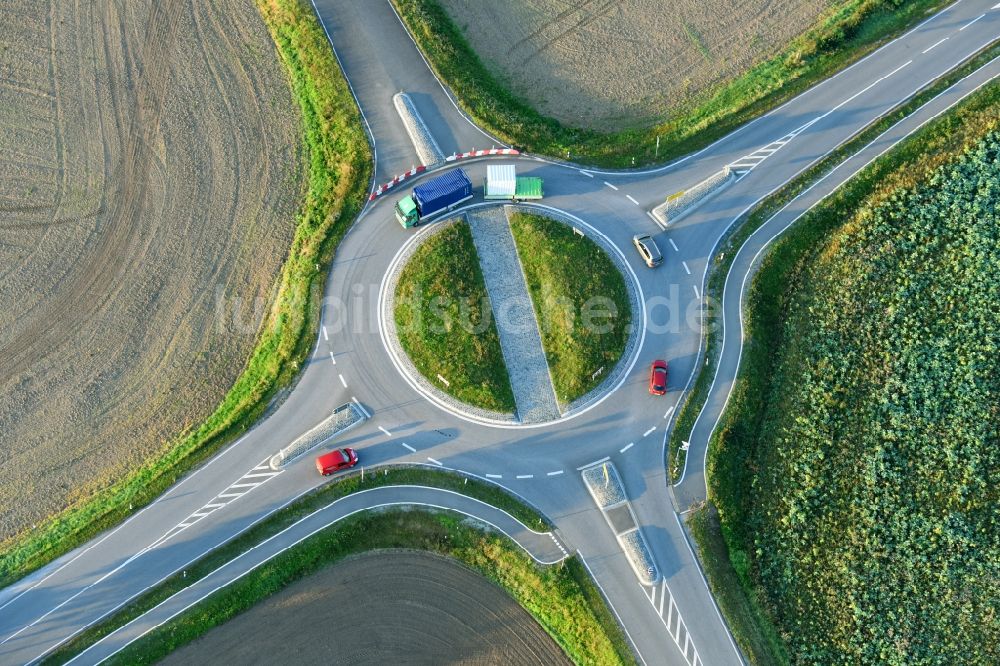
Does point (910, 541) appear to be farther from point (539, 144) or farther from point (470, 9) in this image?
point (470, 9)

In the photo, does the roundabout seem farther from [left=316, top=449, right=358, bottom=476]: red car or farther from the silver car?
[left=316, top=449, right=358, bottom=476]: red car

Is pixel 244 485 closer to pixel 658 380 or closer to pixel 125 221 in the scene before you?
pixel 125 221

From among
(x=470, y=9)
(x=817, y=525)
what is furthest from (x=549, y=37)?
(x=817, y=525)

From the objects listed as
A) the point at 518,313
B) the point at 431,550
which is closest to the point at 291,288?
the point at 518,313

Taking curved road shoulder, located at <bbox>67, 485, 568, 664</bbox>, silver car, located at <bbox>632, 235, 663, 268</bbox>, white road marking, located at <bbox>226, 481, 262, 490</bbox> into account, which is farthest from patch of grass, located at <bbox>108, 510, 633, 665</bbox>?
silver car, located at <bbox>632, 235, 663, 268</bbox>

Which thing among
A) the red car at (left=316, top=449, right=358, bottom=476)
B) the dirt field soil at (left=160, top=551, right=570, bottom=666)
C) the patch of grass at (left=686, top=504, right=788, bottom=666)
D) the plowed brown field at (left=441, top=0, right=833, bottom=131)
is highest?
the plowed brown field at (left=441, top=0, right=833, bottom=131)

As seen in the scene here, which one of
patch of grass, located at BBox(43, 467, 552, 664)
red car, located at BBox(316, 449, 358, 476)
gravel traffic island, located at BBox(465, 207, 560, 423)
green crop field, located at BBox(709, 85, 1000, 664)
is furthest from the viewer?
gravel traffic island, located at BBox(465, 207, 560, 423)
